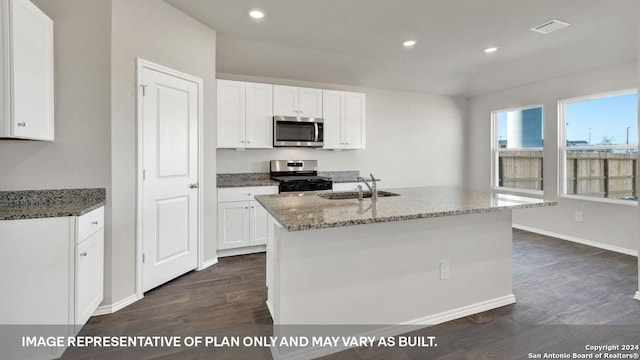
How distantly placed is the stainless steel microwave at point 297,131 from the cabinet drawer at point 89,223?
2246 millimetres

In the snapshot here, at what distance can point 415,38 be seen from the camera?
3.42 metres

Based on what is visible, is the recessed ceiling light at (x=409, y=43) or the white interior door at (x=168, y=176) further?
the recessed ceiling light at (x=409, y=43)

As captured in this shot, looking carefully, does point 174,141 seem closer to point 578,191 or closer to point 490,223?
point 490,223

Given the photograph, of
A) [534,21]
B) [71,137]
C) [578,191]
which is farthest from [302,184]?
[578,191]

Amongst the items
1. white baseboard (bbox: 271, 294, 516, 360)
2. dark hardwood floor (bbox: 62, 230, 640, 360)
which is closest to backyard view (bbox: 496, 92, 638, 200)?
dark hardwood floor (bbox: 62, 230, 640, 360)

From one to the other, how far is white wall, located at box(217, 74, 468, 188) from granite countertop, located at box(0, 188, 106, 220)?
2.31 meters

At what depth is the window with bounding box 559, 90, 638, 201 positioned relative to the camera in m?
3.81

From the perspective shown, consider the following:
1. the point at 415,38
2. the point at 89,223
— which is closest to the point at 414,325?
the point at 89,223

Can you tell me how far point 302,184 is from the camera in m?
3.91

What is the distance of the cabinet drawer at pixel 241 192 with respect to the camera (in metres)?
3.57

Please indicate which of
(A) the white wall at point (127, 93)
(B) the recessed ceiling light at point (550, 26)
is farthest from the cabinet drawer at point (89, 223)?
(B) the recessed ceiling light at point (550, 26)

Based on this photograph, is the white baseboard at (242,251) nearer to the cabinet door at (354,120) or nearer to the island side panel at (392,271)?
the island side panel at (392,271)

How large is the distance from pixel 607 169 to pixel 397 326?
4069mm

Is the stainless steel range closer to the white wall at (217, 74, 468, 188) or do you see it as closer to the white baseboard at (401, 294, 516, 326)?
the white wall at (217, 74, 468, 188)
